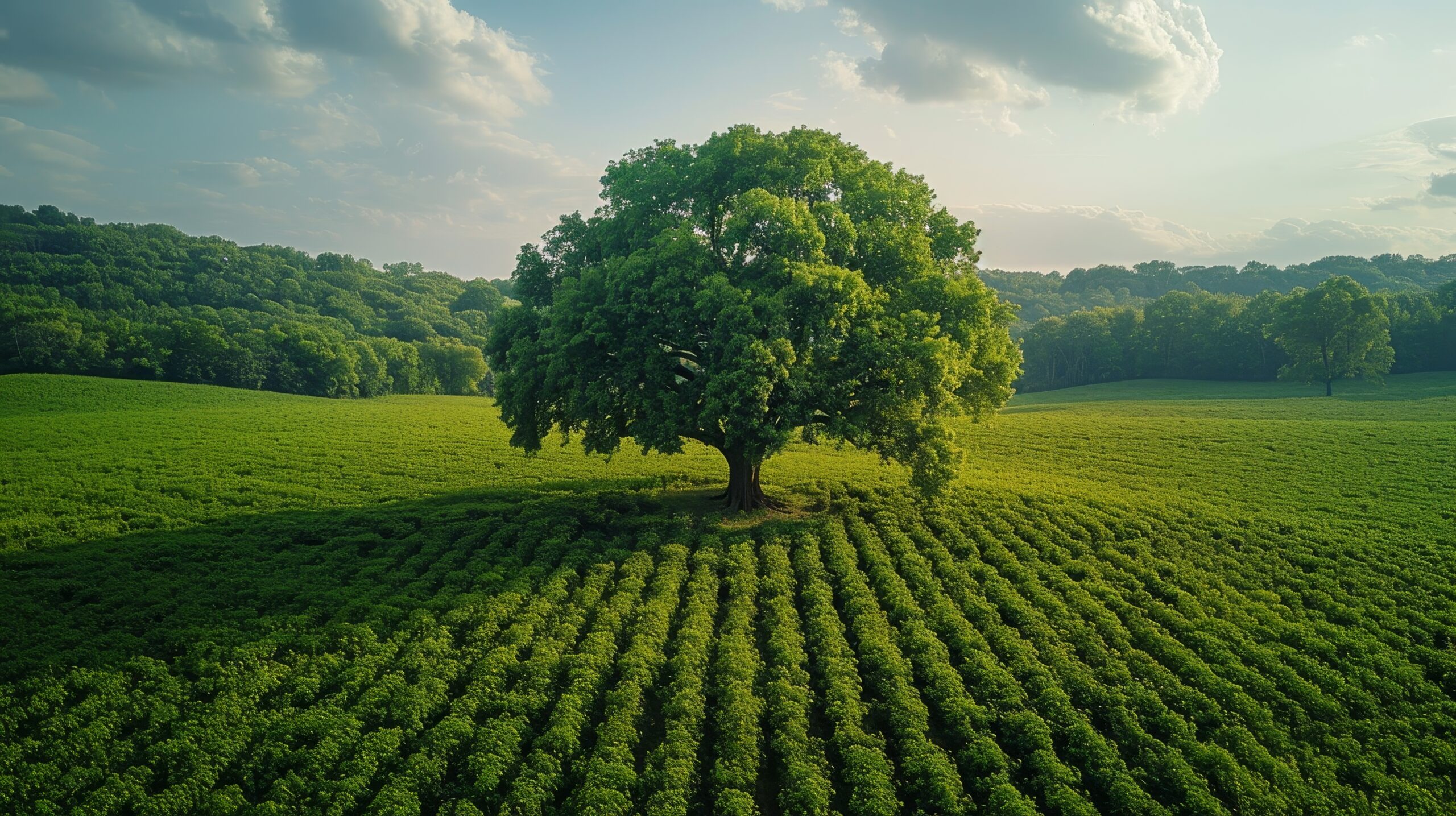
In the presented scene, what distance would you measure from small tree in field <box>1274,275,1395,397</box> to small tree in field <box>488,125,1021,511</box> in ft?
213

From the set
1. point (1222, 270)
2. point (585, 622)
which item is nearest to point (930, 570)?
point (585, 622)

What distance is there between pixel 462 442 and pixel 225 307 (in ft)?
306

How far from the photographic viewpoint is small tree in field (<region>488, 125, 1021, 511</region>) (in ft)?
86.9

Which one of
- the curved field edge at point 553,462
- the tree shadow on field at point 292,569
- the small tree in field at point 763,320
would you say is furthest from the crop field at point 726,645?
the small tree in field at point 763,320

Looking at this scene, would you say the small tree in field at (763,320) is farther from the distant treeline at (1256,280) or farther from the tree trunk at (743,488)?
the distant treeline at (1256,280)

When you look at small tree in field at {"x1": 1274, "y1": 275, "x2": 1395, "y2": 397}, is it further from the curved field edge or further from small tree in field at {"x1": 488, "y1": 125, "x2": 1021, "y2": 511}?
small tree in field at {"x1": 488, "y1": 125, "x2": 1021, "y2": 511}

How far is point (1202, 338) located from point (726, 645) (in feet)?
350

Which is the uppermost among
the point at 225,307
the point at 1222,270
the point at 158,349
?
the point at 1222,270

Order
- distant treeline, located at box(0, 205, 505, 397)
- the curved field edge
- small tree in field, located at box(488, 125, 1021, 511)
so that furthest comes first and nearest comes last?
distant treeline, located at box(0, 205, 505, 397), the curved field edge, small tree in field, located at box(488, 125, 1021, 511)

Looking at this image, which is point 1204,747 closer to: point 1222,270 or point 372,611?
point 372,611

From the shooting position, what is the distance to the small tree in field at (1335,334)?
235ft

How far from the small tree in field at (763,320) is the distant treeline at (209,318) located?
6655 cm

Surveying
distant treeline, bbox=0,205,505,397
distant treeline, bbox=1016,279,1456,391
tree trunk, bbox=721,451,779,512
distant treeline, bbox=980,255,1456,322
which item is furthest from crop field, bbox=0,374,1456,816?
distant treeline, bbox=980,255,1456,322

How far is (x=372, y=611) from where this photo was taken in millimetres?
20031
